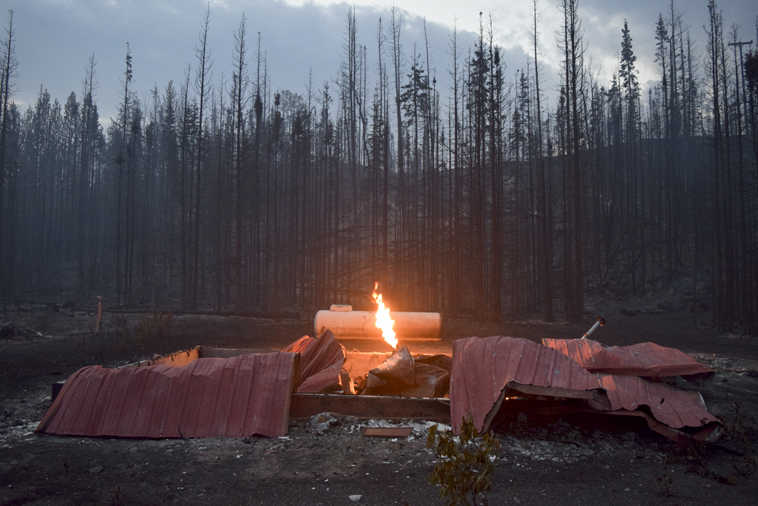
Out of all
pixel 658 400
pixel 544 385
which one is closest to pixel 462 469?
pixel 544 385

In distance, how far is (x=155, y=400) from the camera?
20.2ft

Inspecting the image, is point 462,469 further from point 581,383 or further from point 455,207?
point 455,207

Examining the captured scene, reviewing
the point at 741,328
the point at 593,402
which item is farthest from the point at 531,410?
the point at 741,328

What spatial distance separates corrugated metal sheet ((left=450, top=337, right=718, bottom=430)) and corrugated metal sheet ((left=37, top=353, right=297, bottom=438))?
251 centimetres

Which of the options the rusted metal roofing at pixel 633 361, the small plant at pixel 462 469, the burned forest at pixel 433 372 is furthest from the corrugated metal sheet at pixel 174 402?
the rusted metal roofing at pixel 633 361

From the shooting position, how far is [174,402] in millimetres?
6160

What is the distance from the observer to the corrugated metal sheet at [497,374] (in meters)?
5.81

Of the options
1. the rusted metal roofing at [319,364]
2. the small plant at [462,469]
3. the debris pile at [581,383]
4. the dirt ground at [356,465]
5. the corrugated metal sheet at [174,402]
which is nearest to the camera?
the small plant at [462,469]

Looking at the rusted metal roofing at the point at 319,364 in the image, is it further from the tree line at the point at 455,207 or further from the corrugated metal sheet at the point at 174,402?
the tree line at the point at 455,207

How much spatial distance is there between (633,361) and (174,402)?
630 centimetres

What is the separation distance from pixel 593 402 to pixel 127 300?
3030cm

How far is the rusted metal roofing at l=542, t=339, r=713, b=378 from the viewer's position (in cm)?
619

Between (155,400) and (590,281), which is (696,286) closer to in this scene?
(590,281)

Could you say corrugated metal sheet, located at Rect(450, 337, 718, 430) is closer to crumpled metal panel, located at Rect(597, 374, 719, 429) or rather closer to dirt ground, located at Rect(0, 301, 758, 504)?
crumpled metal panel, located at Rect(597, 374, 719, 429)
